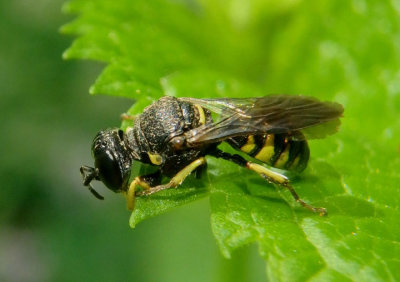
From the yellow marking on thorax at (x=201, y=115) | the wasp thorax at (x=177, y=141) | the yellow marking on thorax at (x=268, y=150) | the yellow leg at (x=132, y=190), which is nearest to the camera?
the yellow leg at (x=132, y=190)

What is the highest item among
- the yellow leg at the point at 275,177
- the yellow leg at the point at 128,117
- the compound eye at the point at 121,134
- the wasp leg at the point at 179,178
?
the yellow leg at the point at 128,117

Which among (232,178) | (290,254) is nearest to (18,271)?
(232,178)

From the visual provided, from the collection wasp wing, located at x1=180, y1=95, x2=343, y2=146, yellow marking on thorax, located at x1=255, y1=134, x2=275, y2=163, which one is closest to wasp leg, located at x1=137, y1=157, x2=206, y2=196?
wasp wing, located at x1=180, y1=95, x2=343, y2=146

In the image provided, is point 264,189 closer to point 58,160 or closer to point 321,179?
point 321,179

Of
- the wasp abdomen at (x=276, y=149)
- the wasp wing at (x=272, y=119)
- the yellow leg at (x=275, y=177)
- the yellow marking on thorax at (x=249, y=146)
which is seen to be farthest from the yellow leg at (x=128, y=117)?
the yellow leg at (x=275, y=177)

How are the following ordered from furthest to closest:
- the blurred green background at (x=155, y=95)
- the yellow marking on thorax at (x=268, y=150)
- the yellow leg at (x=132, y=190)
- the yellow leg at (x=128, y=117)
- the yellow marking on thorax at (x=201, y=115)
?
1. the blurred green background at (x=155, y=95)
2. the yellow leg at (x=128, y=117)
3. the yellow marking on thorax at (x=268, y=150)
4. the yellow marking on thorax at (x=201, y=115)
5. the yellow leg at (x=132, y=190)

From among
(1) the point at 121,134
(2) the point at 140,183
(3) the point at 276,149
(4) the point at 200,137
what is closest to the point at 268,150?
(3) the point at 276,149

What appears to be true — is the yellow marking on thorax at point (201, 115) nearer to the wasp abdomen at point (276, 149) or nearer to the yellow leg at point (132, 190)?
the wasp abdomen at point (276, 149)
